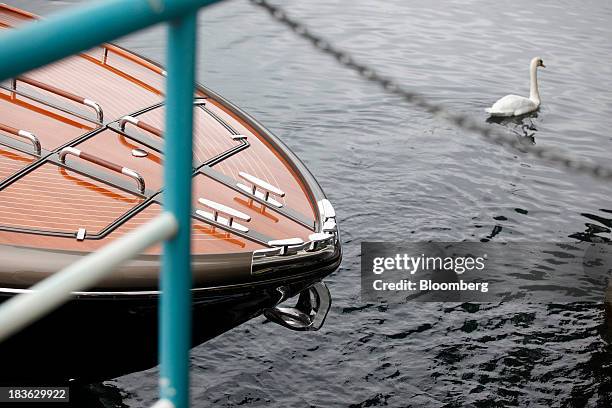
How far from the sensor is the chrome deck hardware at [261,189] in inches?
182

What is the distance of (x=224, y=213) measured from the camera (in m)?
4.28

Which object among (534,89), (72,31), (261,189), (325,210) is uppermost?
(534,89)

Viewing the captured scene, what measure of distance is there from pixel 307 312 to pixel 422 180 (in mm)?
3408

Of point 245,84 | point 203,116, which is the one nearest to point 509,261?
point 203,116

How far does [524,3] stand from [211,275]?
11555mm

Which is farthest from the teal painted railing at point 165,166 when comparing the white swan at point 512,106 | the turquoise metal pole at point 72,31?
the white swan at point 512,106

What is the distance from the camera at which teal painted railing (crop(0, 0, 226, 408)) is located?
809 millimetres

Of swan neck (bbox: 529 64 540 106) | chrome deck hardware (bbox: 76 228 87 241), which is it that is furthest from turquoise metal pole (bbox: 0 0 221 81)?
swan neck (bbox: 529 64 540 106)

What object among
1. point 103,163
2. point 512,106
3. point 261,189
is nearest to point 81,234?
point 103,163

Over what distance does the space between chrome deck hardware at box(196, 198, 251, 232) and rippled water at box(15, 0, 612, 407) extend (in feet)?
3.93

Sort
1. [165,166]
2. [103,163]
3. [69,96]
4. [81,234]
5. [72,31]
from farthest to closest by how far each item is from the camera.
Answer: [69,96] → [103,163] → [81,234] → [165,166] → [72,31]

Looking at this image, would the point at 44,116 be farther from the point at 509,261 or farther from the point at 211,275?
the point at 509,261

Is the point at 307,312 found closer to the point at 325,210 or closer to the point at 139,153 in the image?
the point at 325,210

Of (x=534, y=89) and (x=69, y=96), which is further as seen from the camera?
(x=534, y=89)
